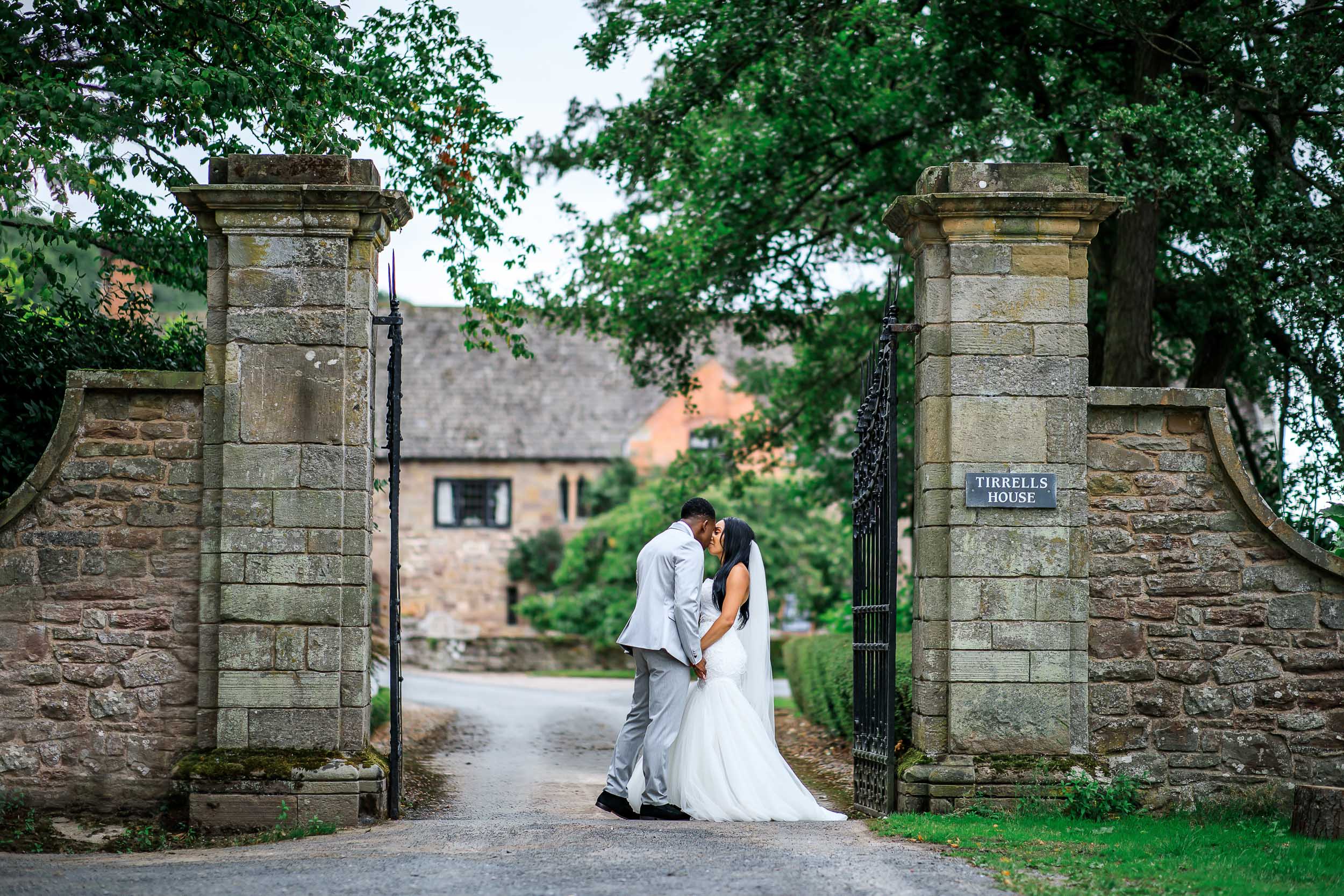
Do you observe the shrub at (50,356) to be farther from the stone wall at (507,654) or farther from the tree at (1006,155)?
the stone wall at (507,654)

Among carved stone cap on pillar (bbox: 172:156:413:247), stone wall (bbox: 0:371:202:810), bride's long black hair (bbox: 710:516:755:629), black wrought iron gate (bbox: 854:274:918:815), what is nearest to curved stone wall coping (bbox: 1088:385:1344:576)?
black wrought iron gate (bbox: 854:274:918:815)

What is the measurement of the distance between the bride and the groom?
0.61 ft

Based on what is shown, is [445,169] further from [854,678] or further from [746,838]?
[746,838]

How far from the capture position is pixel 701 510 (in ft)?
27.3

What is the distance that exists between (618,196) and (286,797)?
27.9ft

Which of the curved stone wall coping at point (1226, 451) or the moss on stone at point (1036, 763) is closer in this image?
the moss on stone at point (1036, 763)

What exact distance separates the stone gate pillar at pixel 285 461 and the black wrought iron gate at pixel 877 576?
2982 mm

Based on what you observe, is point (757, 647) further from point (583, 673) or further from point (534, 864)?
point (583, 673)

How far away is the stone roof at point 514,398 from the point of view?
120 ft

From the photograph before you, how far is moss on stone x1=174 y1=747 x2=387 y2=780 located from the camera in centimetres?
746

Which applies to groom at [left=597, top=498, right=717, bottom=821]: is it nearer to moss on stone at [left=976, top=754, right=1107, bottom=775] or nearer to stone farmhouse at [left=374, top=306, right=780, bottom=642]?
moss on stone at [left=976, top=754, right=1107, bottom=775]

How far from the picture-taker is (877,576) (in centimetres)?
830

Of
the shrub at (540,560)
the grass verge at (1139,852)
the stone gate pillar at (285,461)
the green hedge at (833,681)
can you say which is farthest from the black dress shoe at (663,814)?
the shrub at (540,560)

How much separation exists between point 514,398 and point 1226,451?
100 feet
